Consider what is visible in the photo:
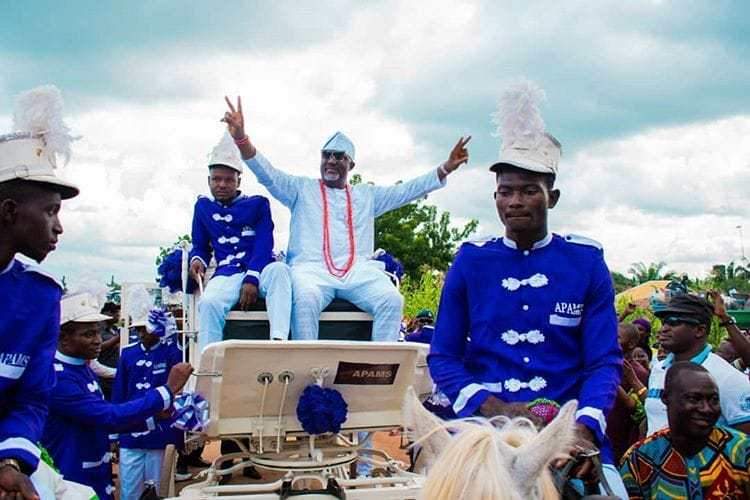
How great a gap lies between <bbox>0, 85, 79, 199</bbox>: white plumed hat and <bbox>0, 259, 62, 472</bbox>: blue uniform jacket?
0.32 metres

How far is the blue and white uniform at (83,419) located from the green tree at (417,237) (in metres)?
29.3

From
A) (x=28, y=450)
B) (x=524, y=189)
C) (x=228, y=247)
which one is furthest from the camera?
(x=228, y=247)

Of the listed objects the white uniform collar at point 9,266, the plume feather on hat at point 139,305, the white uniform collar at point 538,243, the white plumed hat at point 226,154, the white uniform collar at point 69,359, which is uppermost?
the white plumed hat at point 226,154

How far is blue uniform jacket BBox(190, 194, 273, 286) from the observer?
6.72 meters

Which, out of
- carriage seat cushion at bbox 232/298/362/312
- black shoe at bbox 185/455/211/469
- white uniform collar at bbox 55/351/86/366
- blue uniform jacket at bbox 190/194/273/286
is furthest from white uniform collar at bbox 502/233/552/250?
black shoe at bbox 185/455/211/469

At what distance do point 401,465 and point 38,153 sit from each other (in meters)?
3.44

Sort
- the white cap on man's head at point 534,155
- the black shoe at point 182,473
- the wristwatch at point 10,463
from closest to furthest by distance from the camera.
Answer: the wristwatch at point 10,463, the white cap on man's head at point 534,155, the black shoe at point 182,473

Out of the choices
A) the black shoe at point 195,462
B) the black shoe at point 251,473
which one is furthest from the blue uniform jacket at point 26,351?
the black shoe at point 195,462

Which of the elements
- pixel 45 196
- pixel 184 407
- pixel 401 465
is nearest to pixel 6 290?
pixel 45 196

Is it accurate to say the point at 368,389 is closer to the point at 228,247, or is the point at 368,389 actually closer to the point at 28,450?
the point at 228,247

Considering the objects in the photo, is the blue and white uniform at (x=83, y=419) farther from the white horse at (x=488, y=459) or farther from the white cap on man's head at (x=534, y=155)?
the white horse at (x=488, y=459)

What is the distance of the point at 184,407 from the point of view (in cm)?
488

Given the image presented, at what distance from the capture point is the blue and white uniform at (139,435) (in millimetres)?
Answer: 6477

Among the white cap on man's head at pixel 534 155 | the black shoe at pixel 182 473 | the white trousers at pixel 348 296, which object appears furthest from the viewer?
the black shoe at pixel 182 473
